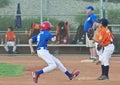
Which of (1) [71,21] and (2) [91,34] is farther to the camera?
(1) [71,21]

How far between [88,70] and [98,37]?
9.12ft

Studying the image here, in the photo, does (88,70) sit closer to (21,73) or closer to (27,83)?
(21,73)

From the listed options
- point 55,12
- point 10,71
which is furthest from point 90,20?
point 55,12

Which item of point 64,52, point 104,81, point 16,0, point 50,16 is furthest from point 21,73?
point 16,0

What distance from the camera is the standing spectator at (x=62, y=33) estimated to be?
26547 millimetres

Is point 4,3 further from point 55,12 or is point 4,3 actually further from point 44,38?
point 44,38

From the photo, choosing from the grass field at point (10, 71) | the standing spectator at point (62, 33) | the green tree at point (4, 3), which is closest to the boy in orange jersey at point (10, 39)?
the standing spectator at point (62, 33)

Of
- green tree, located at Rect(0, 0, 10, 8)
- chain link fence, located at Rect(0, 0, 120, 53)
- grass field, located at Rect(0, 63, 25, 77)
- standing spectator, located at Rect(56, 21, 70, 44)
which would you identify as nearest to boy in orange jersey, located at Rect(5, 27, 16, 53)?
chain link fence, located at Rect(0, 0, 120, 53)

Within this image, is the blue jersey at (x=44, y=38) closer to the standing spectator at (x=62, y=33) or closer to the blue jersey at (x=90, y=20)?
the blue jersey at (x=90, y=20)

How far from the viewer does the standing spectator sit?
2655 cm

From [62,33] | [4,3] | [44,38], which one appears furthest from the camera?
[4,3]

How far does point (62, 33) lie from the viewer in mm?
26719

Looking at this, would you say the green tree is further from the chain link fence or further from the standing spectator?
the standing spectator

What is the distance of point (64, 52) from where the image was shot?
88.3ft
